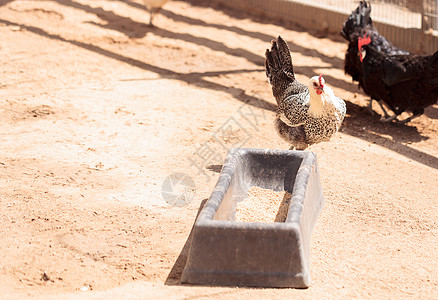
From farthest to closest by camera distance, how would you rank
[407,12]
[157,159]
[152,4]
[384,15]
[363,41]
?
[152,4]
[384,15]
[407,12]
[363,41]
[157,159]

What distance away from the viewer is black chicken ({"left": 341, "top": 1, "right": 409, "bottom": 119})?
7035 mm

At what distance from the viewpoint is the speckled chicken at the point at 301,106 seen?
5.07 m

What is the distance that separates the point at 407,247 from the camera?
14.8ft

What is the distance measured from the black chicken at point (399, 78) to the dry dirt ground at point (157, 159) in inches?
13.9

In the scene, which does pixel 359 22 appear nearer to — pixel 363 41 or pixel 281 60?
pixel 363 41

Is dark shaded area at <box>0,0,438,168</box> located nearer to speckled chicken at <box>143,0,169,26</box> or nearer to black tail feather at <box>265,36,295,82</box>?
speckled chicken at <box>143,0,169,26</box>

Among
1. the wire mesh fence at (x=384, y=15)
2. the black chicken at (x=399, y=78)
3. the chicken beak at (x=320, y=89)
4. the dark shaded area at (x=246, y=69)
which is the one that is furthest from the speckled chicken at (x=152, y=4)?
the chicken beak at (x=320, y=89)

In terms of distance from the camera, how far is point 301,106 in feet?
17.1

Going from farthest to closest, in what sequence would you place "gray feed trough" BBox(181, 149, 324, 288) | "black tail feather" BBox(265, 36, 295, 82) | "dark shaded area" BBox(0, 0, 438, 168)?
"dark shaded area" BBox(0, 0, 438, 168) → "black tail feather" BBox(265, 36, 295, 82) → "gray feed trough" BBox(181, 149, 324, 288)

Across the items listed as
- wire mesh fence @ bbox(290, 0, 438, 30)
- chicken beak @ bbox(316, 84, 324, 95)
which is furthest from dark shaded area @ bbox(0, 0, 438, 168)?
chicken beak @ bbox(316, 84, 324, 95)

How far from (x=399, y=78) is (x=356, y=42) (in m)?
0.83

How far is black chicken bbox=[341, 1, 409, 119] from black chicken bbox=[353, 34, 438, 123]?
59 mm

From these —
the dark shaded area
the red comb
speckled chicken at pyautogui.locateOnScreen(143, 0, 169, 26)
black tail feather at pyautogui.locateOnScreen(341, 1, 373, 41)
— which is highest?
black tail feather at pyautogui.locateOnScreen(341, 1, 373, 41)

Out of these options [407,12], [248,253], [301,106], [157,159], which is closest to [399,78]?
[301,106]
